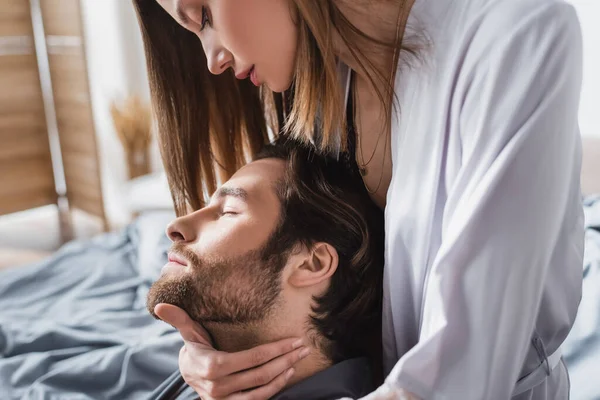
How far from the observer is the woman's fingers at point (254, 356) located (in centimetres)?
103

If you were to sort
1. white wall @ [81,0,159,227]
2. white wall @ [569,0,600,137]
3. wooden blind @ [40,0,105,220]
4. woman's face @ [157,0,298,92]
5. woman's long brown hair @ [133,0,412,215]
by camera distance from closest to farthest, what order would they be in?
woman's face @ [157,0,298,92], woman's long brown hair @ [133,0,412,215], white wall @ [569,0,600,137], wooden blind @ [40,0,105,220], white wall @ [81,0,159,227]

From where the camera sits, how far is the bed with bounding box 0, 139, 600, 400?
141cm

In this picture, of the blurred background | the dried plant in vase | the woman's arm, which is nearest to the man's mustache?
the woman's arm

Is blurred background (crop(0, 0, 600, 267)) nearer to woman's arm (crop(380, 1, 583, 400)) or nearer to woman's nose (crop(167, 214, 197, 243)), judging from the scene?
woman's nose (crop(167, 214, 197, 243))

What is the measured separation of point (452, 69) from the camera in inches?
33.9

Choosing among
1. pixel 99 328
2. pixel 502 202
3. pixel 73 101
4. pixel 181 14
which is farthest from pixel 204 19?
pixel 73 101

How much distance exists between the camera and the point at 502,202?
778 mm

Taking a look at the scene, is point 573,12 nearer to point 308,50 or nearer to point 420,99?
point 420,99

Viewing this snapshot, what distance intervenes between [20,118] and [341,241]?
3135 millimetres

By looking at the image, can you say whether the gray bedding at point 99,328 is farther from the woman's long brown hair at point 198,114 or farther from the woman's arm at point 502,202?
the woman's arm at point 502,202

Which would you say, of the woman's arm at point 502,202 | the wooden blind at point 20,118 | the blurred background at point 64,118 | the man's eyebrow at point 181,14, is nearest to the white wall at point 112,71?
the blurred background at point 64,118

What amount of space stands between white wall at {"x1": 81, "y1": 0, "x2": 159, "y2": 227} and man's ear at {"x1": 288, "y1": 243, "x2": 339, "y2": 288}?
3.15m

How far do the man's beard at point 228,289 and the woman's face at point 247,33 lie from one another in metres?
0.33

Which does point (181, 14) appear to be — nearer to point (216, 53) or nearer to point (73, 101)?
point (216, 53)
